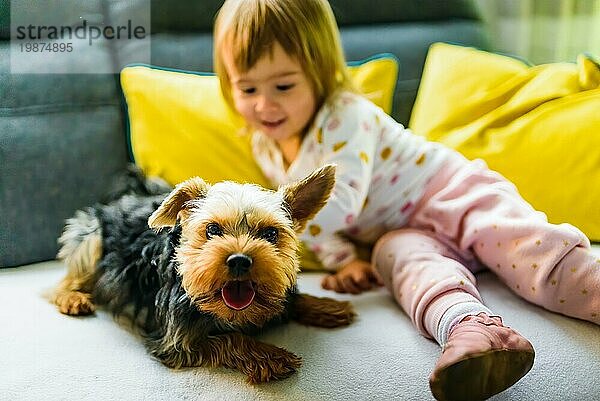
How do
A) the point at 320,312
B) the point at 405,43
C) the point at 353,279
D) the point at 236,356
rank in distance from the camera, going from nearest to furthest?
the point at 236,356, the point at 320,312, the point at 353,279, the point at 405,43

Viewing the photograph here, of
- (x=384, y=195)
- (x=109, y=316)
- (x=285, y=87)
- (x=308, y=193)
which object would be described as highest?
(x=285, y=87)

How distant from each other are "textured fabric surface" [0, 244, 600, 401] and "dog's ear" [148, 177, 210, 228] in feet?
0.63

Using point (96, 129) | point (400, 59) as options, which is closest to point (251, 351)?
point (96, 129)

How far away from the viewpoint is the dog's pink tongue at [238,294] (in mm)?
872

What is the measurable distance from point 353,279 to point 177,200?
0.39 meters

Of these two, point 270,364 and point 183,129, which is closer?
point 270,364

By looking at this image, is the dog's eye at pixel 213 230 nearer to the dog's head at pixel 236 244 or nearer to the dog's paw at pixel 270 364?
the dog's head at pixel 236 244

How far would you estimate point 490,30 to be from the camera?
1.76 m

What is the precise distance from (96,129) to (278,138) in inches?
15.1

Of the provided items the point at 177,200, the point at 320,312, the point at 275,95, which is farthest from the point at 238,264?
the point at 275,95

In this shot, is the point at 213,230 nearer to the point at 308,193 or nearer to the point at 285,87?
the point at 308,193

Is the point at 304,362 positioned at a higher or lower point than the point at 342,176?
lower

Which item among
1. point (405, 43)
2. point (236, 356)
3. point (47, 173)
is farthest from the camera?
point (405, 43)

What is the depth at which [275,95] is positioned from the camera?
44.9 inches
